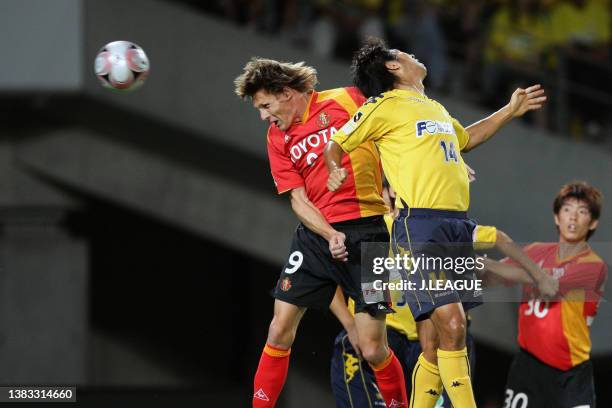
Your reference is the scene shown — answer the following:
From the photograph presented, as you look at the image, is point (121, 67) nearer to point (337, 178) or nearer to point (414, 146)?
point (337, 178)

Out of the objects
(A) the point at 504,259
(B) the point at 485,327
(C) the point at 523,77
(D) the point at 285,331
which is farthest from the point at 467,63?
(D) the point at 285,331

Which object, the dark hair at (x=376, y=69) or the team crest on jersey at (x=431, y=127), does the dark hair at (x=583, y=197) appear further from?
the dark hair at (x=376, y=69)

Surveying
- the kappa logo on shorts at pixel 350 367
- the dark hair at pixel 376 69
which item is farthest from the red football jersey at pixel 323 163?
the kappa logo on shorts at pixel 350 367

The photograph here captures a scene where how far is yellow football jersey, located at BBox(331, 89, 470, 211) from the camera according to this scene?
581 centimetres

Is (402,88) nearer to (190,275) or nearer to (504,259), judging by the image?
(504,259)

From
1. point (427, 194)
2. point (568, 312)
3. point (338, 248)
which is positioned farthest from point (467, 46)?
point (427, 194)

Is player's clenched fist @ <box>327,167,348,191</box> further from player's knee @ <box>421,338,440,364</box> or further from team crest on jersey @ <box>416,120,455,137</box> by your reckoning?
player's knee @ <box>421,338,440,364</box>

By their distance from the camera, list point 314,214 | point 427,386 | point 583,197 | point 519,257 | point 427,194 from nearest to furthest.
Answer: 1. point 427,194
2. point 427,386
3. point 314,214
4. point 519,257
5. point 583,197

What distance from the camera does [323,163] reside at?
6.52 meters

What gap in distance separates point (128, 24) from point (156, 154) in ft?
4.90

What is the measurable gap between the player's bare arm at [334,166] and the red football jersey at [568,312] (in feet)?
5.78

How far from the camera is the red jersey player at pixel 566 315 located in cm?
679

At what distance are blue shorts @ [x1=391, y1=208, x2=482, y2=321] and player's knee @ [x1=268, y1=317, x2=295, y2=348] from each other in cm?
87

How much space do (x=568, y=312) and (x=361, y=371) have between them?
132 centimetres
